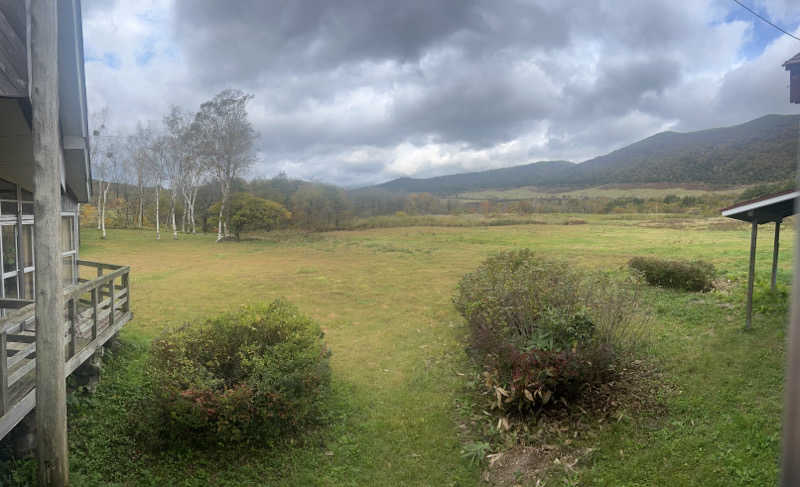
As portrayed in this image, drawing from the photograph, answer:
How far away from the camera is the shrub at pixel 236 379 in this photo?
5.17 metres

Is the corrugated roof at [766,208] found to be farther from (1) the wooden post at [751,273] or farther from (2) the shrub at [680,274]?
(2) the shrub at [680,274]

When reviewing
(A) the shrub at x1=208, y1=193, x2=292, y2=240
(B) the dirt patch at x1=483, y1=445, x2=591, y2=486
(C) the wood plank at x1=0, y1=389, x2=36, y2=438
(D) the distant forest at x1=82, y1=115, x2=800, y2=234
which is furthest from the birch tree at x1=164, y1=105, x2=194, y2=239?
(B) the dirt patch at x1=483, y1=445, x2=591, y2=486

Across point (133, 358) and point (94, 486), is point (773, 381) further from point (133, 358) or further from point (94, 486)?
point (133, 358)

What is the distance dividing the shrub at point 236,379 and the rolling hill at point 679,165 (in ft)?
36.1

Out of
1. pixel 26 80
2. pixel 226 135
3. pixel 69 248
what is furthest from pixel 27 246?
pixel 226 135

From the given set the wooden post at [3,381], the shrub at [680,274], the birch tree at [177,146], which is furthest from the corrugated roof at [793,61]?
the birch tree at [177,146]

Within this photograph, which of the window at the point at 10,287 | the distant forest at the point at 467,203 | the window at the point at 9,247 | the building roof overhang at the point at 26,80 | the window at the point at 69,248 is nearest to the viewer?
the building roof overhang at the point at 26,80

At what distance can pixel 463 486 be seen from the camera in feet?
15.6

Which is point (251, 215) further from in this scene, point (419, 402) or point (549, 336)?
point (549, 336)

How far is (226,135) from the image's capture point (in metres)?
33.4

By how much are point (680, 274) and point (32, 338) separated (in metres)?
14.3

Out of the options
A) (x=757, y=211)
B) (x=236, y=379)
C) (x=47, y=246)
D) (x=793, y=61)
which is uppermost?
(x=793, y=61)

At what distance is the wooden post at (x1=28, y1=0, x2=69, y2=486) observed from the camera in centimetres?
407

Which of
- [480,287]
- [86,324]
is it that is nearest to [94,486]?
[86,324]
